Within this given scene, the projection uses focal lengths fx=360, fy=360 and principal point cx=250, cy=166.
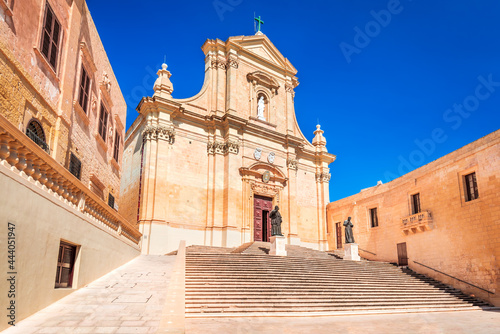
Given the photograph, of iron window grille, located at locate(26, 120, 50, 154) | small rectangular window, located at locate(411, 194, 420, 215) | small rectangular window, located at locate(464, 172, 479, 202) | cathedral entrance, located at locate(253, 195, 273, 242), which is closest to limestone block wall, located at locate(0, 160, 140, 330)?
iron window grille, located at locate(26, 120, 50, 154)

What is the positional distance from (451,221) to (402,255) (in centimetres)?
389

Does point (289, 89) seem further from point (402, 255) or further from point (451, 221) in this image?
point (451, 221)

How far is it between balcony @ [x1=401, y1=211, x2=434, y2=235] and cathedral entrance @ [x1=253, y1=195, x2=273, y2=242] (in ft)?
27.7

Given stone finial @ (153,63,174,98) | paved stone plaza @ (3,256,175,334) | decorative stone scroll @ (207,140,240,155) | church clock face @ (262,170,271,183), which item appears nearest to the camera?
paved stone plaza @ (3,256,175,334)

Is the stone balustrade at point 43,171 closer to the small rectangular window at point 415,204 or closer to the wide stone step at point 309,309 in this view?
the wide stone step at point 309,309

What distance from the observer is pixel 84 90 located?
509 inches

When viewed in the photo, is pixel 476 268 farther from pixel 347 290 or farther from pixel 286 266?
pixel 286 266

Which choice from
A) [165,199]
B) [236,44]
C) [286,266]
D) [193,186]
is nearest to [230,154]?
[193,186]

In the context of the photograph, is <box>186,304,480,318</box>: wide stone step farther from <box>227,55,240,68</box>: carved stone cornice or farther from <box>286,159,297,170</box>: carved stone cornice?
<box>227,55,240,68</box>: carved stone cornice

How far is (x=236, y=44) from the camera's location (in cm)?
2503

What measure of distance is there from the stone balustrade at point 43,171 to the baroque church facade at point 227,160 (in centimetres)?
1043

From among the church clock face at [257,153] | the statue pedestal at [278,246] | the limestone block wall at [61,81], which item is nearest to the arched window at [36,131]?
the limestone block wall at [61,81]

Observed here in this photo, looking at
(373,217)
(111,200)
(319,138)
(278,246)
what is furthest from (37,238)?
(319,138)

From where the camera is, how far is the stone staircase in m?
9.87
